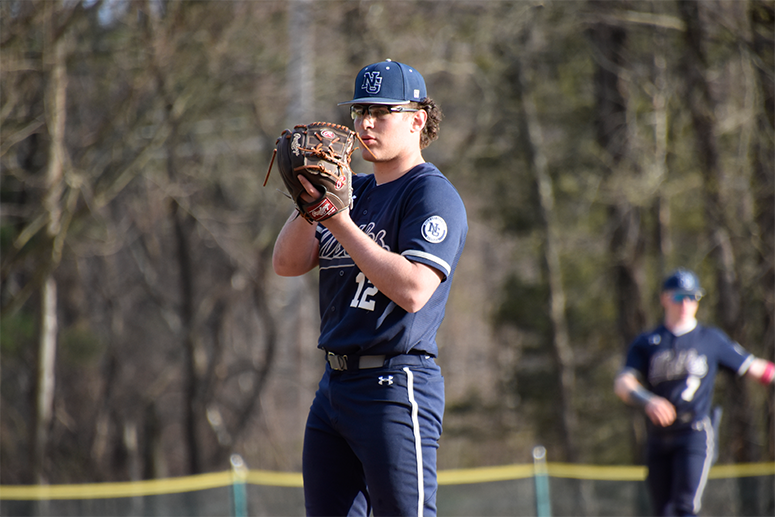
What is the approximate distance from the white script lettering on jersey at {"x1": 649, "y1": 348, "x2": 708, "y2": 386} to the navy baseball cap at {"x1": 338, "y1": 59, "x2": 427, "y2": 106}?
158 inches

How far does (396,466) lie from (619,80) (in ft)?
42.0

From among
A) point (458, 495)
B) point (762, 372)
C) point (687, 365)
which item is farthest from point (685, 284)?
point (458, 495)

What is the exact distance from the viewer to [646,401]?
5523 mm

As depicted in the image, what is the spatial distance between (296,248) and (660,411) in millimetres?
3621

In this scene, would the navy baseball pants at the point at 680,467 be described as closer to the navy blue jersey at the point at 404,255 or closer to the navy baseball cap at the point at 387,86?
the navy blue jersey at the point at 404,255

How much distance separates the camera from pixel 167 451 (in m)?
21.6

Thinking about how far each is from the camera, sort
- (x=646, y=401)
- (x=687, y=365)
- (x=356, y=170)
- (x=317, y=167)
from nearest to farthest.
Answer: (x=317, y=167) < (x=646, y=401) < (x=687, y=365) < (x=356, y=170)

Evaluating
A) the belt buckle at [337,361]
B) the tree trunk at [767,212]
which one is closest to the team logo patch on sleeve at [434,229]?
the belt buckle at [337,361]

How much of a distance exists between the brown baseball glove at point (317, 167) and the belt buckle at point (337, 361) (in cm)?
47

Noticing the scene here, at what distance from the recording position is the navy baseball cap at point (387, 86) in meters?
2.56

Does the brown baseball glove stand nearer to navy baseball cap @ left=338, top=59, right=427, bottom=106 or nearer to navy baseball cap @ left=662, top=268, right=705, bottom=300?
navy baseball cap @ left=338, top=59, right=427, bottom=106

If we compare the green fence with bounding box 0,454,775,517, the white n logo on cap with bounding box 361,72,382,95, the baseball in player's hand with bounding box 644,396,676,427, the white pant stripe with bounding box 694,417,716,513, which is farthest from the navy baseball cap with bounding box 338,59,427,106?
the green fence with bounding box 0,454,775,517

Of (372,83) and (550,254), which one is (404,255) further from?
(550,254)

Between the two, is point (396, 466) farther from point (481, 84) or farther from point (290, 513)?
point (481, 84)
